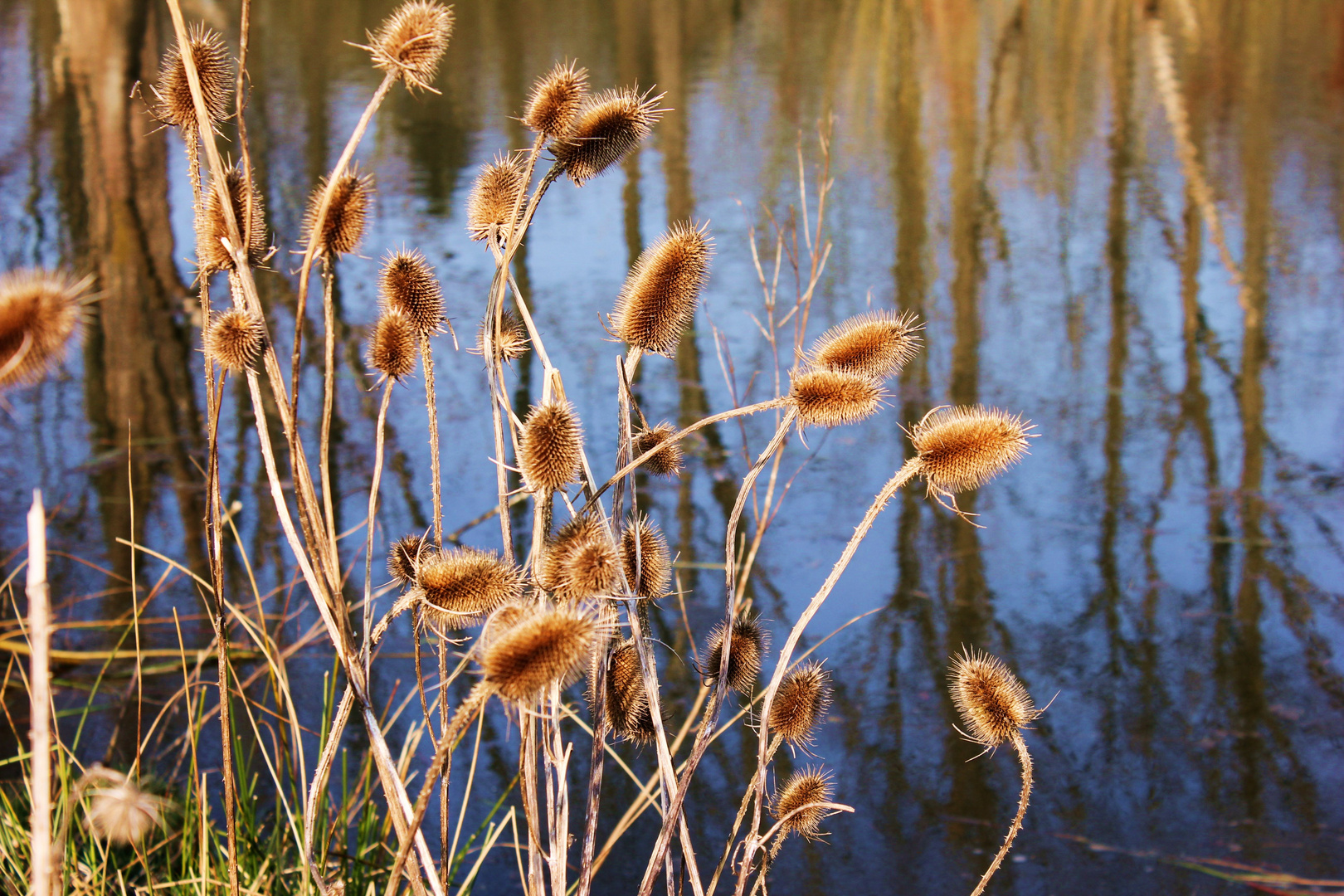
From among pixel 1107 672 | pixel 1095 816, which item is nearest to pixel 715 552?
pixel 1107 672

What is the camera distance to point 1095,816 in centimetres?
288

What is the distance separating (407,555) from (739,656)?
44 cm

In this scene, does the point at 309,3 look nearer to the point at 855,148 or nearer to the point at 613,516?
the point at 855,148

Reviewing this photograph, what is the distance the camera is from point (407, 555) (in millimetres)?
1398

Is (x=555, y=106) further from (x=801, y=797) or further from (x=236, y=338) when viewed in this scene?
(x=801, y=797)

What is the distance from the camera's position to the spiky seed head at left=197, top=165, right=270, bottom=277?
1307mm

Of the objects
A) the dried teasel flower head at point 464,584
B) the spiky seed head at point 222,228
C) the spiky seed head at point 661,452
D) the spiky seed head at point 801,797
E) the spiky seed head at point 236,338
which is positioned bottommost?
the spiky seed head at point 801,797

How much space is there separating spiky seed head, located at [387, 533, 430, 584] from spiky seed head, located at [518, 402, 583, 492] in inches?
8.4

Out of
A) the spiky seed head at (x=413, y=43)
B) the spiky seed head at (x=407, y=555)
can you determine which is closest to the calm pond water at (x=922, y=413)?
the spiky seed head at (x=407, y=555)

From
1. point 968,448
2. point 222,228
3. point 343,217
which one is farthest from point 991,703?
point 222,228

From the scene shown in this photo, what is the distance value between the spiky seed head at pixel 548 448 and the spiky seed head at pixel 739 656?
349mm

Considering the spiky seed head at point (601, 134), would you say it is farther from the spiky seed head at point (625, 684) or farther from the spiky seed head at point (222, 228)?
the spiky seed head at point (625, 684)

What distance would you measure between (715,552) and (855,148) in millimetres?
6451

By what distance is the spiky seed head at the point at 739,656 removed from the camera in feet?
4.94
